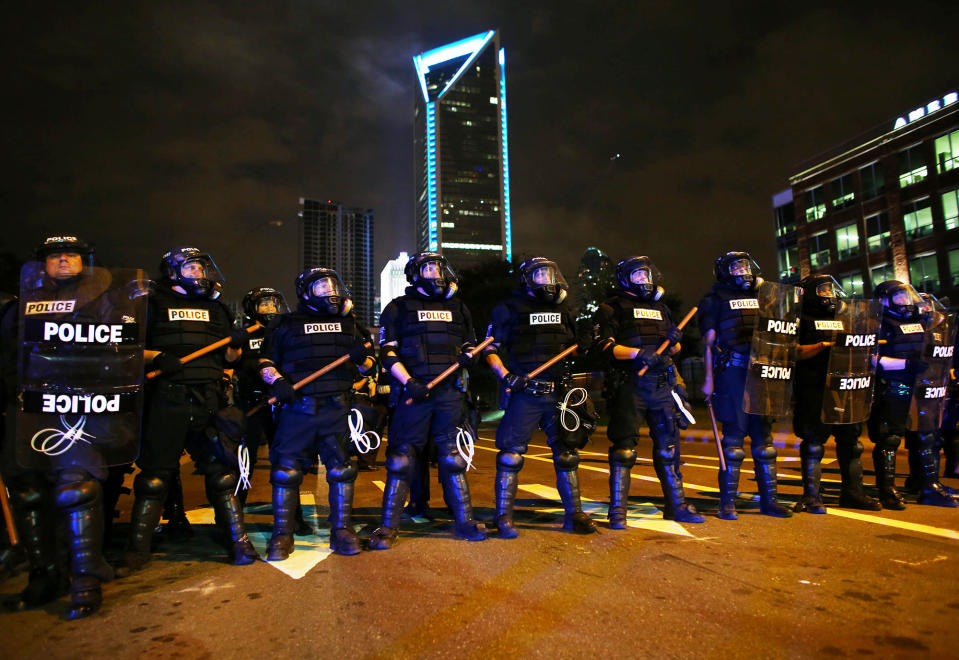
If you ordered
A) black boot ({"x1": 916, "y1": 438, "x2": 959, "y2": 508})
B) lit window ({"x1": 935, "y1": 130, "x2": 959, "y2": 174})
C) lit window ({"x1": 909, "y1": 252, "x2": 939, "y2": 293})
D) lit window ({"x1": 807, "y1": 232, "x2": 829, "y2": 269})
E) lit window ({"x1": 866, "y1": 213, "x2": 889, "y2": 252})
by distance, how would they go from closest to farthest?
black boot ({"x1": 916, "y1": 438, "x2": 959, "y2": 508})
lit window ({"x1": 935, "y1": 130, "x2": 959, "y2": 174})
lit window ({"x1": 909, "y1": 252, "x2": 939, "y2": 293})
lit window ({"x1": 866, "y1": 213, "x2": 889, "y2": 252})
lit window ({"x1": 807, "y1": 232, "x2": 829, "y2": 269})

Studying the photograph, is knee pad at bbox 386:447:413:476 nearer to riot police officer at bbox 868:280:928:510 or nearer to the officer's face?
the officer's face

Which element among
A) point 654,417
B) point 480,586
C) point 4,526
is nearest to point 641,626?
point 480,586

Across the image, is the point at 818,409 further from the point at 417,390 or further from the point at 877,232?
the point at 877,232

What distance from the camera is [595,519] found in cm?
564

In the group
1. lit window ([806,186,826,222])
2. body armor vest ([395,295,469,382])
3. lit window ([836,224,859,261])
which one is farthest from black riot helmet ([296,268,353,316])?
lit window ([806,186,826,222])

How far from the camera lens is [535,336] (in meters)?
5.39

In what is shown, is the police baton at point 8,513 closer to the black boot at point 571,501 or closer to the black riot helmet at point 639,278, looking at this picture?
the black boot at point 571,501

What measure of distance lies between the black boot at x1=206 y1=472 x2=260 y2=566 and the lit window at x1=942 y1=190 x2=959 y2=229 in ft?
122

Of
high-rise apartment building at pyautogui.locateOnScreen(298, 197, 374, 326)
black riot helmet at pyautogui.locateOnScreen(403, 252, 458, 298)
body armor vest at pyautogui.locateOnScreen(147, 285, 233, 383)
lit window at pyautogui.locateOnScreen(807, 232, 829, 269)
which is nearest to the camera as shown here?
body armor vest at pyautogui.locateOnScreen(147, 285, 233, 383)

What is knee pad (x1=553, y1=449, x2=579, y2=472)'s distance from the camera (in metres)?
5.23

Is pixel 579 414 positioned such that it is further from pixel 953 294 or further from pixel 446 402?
pixel 953 294

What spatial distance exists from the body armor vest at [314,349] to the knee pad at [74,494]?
59.6 inches

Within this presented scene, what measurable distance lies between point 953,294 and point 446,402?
35260 millimetres

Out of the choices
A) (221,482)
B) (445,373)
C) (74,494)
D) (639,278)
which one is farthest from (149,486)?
(639,278)
